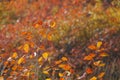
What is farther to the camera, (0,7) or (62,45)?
(0,7)

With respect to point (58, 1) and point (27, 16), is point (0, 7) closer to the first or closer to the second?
point (27, 16)

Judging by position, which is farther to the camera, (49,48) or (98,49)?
(49,48)

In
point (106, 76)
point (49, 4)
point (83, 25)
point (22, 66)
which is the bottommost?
point (106, 76)

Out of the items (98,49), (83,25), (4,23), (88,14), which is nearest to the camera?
(98,49)

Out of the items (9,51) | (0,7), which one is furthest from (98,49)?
(0,7)

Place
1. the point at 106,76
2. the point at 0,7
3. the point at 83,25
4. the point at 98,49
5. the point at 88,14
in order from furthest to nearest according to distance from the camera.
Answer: the point at 0,7, the point at 88,14, the point at 83,25, the point at 98,49, the point at 106,76

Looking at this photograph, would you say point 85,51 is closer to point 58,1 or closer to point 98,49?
point 98,49

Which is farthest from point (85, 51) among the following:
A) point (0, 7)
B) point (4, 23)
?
point (0, 7)

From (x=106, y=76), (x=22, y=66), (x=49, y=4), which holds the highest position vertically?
(x=49, y=4)

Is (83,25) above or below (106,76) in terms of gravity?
above
